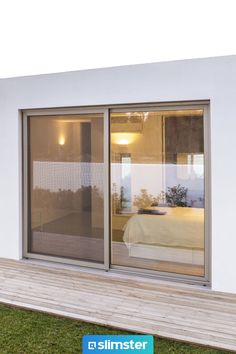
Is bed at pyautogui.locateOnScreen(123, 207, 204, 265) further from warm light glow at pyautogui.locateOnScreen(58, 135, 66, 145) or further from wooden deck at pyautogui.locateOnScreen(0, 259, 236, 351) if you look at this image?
warm light glow at pyautogui.locateOnScreen(58, 135, 66, 145)

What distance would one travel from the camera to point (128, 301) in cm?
388

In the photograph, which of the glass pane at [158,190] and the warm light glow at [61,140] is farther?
the warm light glow at [61,140]

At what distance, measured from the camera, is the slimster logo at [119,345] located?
1.44m

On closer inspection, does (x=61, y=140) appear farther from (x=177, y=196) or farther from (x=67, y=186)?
(x=177, y=196)

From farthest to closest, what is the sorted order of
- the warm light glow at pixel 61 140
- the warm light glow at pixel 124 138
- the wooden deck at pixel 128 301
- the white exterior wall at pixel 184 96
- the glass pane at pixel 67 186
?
the warm light glow at pixel 61 140
the glass pane at pixel 67 186
the warm light glow at pixel 124 138
the white exterior wall at pixel 184 96
the wooden deck at pixel 128 301

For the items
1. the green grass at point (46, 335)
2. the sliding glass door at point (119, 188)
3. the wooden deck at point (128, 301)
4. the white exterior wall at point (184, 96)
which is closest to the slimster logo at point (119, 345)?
the green grass at point (46, 335)

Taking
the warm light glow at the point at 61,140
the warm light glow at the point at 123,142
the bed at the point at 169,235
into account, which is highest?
the warm light glow at the point at 61,140

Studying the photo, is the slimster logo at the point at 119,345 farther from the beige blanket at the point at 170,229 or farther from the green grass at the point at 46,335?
the beige blanket at the point at 170,229

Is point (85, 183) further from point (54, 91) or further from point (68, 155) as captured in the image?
point (54, 91)

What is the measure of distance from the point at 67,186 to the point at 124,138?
1.06 metres

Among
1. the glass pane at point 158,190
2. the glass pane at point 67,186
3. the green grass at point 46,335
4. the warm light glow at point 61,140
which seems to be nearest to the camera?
the green grass at point 46,335

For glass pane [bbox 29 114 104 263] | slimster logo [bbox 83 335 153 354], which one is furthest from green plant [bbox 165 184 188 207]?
slimster logo [bbox 83 335 153 354]

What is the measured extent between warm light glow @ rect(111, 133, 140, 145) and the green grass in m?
2.23

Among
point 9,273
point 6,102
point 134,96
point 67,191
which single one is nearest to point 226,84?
point 134,96
